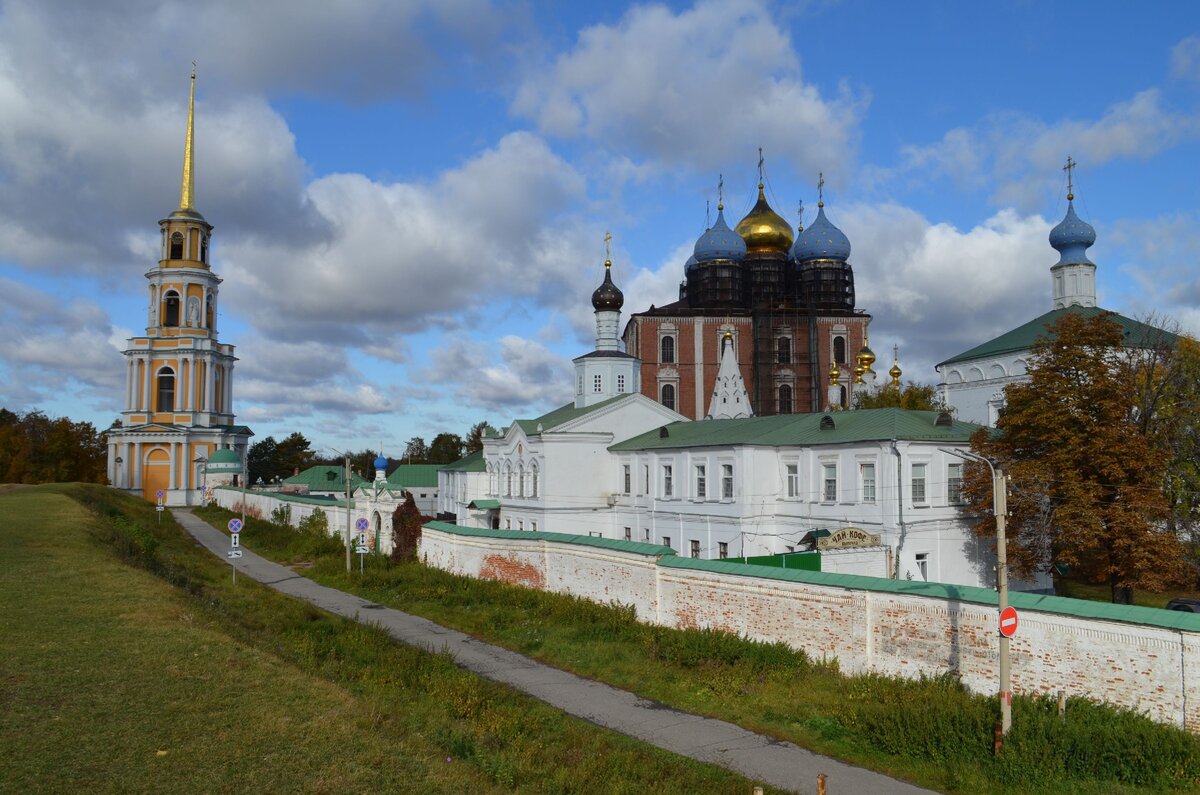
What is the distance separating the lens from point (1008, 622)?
11.8 meters

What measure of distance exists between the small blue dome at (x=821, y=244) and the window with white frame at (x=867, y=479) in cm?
4129

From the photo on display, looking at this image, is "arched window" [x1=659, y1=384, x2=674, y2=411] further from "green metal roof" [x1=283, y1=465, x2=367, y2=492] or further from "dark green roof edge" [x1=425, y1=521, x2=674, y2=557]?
"dark green roof edge" [x1=425, y1=521, x2=674, y2=557]

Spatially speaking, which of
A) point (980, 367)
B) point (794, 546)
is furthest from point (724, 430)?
point (980, 367)

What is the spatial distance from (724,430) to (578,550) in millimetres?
14016

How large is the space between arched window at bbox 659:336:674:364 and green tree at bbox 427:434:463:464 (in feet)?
178

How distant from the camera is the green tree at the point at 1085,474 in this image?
22531 mm

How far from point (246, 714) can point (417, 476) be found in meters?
55.1

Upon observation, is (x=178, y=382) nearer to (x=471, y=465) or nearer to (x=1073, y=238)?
(x=471, y=465)

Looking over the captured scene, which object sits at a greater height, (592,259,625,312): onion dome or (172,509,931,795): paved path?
(592,259,625,312): onion dome

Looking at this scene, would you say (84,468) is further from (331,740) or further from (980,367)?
(331,740)

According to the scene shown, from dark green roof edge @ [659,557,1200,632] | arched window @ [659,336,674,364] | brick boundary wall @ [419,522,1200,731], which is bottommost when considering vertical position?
brick boundary wall @ [419,522,1200,731]

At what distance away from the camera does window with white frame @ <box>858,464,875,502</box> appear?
1108 inches

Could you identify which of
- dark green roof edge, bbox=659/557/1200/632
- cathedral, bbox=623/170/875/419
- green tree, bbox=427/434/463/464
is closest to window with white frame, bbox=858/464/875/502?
dark green roof edge, bbox=659/557/1200/632

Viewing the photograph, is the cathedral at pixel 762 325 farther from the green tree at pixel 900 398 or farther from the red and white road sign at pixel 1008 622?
the red and white road sign at pixel 1008 622
